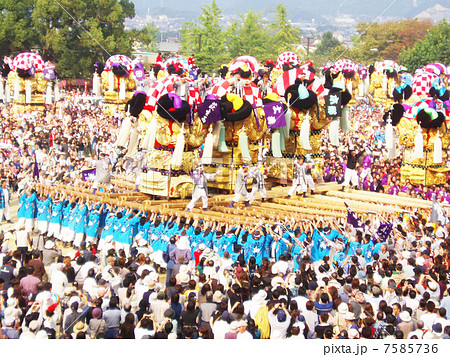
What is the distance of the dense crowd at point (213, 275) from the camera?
8414 millimetres

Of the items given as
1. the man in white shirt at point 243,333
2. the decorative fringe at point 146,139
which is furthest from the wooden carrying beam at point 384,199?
the man in white shirt at point 243,333

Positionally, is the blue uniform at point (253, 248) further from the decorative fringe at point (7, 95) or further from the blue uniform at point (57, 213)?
the decorative fringe at point (7, 95)

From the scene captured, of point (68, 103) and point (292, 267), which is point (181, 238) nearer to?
point (292, 267)

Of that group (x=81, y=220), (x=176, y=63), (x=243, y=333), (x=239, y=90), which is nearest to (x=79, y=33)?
(x=176, y=63)

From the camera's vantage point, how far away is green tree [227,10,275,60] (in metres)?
61.8

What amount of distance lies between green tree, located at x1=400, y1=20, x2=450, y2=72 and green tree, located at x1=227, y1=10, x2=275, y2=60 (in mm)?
13229

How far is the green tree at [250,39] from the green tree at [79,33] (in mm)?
15688

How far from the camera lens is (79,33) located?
47.9 meters

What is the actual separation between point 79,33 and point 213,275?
40774 mm

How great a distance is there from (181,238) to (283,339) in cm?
432

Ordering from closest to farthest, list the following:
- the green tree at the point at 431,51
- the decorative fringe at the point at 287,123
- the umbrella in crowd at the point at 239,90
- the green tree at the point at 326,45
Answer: the umbrella in crowd at the point at 239,90, the decorative fringe at the point at 287,123, the green tree at the point at 431,51, the green tree at the point at 326,45

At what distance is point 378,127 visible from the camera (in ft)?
102

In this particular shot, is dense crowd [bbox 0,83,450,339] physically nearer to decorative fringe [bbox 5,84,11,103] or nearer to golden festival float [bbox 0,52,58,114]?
golden festival float [bbox 0,52,58,114]

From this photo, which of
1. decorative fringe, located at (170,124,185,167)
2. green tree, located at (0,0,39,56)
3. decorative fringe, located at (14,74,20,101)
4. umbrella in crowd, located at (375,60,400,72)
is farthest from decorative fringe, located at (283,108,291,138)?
green tree, located at (0,0,39,56)
